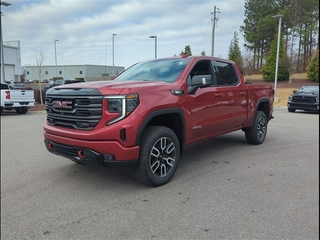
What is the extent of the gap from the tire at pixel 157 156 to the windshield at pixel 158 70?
925 millimetres

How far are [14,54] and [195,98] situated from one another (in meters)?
36.9

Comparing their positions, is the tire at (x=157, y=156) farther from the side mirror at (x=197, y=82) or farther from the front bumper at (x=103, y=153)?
the side mirror at (x=197, y=82)

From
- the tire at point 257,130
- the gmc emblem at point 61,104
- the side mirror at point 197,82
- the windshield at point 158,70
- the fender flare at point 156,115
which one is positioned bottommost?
the tire at point 257,130

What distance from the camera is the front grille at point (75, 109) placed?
11.2 ft

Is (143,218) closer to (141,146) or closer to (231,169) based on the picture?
(141,146)

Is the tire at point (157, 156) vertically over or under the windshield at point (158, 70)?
under

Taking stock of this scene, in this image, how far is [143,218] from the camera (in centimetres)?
306

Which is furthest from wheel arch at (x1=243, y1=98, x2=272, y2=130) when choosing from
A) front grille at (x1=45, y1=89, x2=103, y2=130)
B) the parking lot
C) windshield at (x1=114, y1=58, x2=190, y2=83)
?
front grille at (x1=45, y1=89, x2=103, y2=130)

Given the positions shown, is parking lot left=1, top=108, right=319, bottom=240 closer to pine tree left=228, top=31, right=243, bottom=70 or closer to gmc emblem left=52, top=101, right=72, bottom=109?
gmc emblem left=52, top=101, right=72, bottom=109

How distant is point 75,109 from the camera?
3553 mm

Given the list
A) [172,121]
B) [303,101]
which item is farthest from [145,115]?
[303,101]

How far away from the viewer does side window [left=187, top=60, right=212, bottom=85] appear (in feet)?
A: 15.0

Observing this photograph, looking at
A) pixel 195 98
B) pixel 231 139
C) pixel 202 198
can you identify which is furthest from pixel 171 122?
pixel 231 139

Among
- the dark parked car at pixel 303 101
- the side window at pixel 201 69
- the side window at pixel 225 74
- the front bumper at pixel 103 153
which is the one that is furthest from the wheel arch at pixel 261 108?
the dark parked car at pixel 303 101
